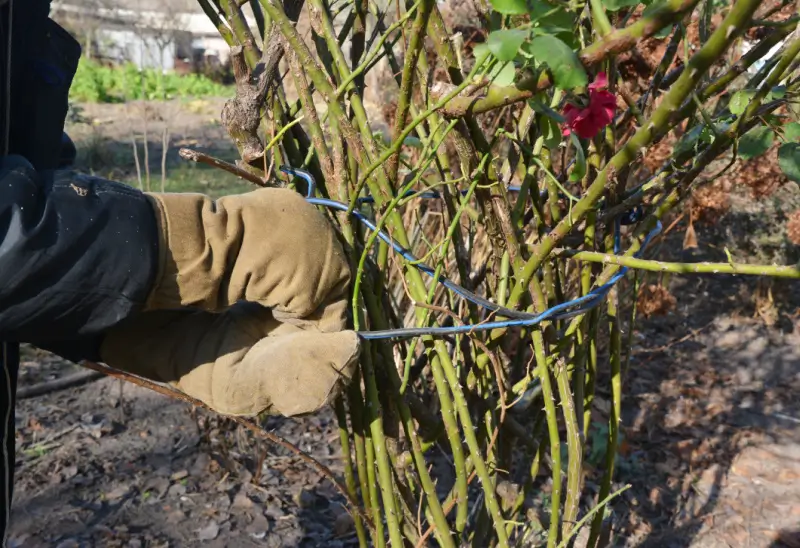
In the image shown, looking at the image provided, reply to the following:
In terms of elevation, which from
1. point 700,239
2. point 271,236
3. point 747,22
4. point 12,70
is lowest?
point 700,239

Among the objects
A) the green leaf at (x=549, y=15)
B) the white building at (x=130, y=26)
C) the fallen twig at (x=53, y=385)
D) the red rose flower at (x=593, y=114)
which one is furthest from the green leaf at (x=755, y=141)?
the white building at (x=130, y=26)

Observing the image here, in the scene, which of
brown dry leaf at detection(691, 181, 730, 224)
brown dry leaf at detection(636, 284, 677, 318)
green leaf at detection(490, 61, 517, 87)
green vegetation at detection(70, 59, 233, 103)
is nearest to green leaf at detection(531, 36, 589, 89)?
green leaf at detection(490, 61, 517, 87)

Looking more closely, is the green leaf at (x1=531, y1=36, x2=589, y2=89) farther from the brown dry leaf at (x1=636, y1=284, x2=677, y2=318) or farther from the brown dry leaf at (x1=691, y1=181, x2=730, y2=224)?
the brown dry leaf at (x1=636, y1=284, x2=677, y2=318)

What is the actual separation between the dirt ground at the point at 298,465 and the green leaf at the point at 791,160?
5.83 ft

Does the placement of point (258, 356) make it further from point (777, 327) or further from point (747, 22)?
point (777, 327)

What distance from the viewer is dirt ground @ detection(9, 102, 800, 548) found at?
2766 millimetres

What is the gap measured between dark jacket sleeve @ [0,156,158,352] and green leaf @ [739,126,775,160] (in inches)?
36.9

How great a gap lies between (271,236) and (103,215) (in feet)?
0.76

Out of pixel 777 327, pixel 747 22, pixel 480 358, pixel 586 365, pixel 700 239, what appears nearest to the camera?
pixel 747 22

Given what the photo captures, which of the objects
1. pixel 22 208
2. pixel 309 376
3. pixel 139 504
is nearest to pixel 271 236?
pixel 309 376

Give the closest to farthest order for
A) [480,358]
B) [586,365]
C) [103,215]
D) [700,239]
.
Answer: [103,215]
[480,358]
[586,365]
[700,239]

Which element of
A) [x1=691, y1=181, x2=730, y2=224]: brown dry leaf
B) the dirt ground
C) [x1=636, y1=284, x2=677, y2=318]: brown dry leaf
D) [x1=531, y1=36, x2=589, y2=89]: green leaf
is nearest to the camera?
[x1=531, y1=36, x2=589, y2=89]: green leaf

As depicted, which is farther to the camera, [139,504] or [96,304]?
[139,504]

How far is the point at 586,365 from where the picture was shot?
5.89ft
